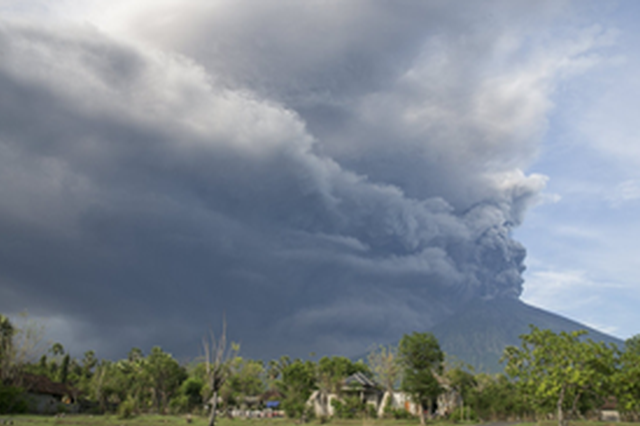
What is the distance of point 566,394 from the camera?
39.2 m

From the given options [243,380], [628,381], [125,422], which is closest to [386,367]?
[243,380]

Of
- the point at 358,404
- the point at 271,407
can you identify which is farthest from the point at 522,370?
the point at 271,407

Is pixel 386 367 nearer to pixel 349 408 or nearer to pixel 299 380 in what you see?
pixel 349 408

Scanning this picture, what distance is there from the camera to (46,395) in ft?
247

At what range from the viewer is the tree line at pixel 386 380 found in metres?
36.6

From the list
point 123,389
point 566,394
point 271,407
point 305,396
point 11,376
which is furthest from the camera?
point 271,407

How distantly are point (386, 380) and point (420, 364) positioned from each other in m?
20.9

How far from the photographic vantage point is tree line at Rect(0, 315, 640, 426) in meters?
36.6

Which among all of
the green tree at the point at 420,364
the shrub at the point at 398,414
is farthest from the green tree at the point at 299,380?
the green tree at the point at 420,364

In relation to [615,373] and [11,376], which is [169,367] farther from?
[615,373]

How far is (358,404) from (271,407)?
41566 millimetres

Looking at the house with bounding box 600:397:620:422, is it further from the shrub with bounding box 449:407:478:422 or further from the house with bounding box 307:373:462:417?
the shrub with bounding box 449:407:478:422

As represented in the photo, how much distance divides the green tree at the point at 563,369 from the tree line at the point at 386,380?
8cm

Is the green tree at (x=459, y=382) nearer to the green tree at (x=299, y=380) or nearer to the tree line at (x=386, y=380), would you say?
the tree line at (x=386, y=380)
